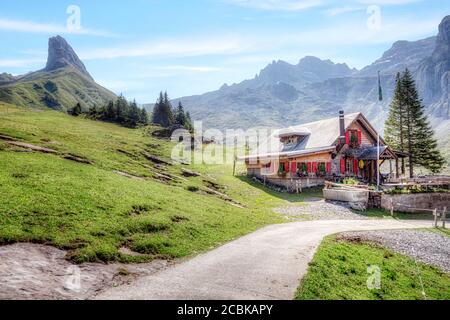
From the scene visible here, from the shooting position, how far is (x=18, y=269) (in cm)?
1095

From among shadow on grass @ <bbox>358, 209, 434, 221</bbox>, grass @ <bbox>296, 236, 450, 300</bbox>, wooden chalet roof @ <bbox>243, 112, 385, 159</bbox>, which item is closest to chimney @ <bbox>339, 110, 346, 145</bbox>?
wooden chalet roof @ <bbox>243, 112, 385, 159</bbox>

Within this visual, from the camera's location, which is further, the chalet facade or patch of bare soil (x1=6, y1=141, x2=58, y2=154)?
the chalet facade

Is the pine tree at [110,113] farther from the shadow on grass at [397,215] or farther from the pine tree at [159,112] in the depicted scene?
the shadow on grass at [397,215]

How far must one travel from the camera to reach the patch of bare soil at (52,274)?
9.90 metres

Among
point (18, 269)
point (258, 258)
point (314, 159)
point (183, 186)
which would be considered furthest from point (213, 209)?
point (314, 159)

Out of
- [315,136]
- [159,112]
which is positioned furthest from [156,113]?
[315,136]

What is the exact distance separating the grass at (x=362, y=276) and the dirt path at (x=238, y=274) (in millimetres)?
624

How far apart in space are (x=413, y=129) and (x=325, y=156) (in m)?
20.6

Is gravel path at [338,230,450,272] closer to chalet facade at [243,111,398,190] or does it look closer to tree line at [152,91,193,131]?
chalet facade at [243,111,398,190]

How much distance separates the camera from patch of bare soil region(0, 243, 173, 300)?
990 cm

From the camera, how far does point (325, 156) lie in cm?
4962

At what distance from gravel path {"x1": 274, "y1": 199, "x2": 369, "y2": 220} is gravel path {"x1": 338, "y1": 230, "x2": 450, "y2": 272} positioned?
22.4 ft

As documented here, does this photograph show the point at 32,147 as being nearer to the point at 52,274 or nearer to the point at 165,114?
the point at 52,274

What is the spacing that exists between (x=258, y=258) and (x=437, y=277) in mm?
9538
